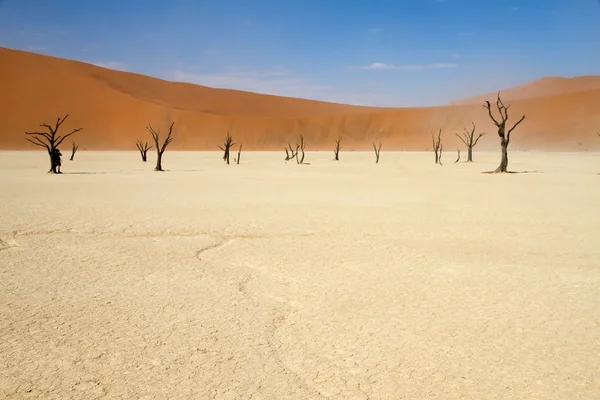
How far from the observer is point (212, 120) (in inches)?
3467

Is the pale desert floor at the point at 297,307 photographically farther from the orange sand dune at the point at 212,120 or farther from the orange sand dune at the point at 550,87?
the orange sand dune at the point at 550,87

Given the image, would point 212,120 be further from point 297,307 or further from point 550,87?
point 550,87

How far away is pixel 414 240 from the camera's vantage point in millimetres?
7820

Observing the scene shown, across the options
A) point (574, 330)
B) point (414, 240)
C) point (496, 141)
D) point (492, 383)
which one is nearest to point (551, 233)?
point (414, 240)

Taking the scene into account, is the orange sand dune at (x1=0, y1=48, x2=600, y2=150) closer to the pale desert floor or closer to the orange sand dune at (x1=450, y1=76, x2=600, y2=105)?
the pale desert floor

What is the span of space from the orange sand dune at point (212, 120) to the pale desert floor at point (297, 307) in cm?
6977

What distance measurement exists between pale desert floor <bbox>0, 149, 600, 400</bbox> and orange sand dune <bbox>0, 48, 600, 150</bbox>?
229 feet

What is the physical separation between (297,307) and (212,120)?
85896mm

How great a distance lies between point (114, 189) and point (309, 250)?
10300 millimetres

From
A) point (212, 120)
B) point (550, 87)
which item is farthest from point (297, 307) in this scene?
point (550, 87)

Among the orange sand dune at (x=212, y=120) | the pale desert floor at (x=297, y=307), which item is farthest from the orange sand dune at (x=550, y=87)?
the pale desert floor at (x=297, y=307)

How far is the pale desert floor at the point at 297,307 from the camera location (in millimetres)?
3311

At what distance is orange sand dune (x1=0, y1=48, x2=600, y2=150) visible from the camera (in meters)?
75.9

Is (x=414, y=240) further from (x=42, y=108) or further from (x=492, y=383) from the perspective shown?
(x=42, y=108)
